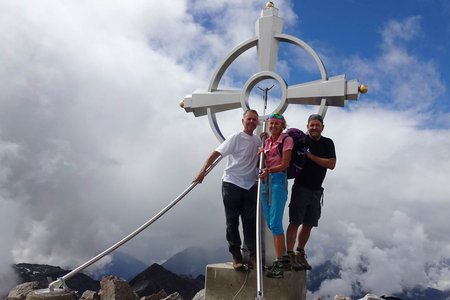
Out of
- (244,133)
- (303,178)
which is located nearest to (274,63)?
(244,133)

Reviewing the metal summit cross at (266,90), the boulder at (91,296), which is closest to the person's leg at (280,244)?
the metal summit cross at (266,90)

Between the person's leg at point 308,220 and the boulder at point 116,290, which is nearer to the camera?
the person's leg at point 308,220

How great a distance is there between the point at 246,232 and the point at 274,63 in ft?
9.90

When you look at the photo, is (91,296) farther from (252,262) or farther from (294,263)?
(294,263)

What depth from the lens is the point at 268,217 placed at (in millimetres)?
5719

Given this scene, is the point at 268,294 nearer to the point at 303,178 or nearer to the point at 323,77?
the point at 303,178

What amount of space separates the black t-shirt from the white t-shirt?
666 mm

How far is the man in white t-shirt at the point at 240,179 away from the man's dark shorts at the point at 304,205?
0.54 m

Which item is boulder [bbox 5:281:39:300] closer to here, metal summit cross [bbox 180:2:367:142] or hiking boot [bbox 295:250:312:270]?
metal summit cross [bbox 180:2:367:142]

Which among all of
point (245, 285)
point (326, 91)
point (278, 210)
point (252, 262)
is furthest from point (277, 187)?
point (326, 91)

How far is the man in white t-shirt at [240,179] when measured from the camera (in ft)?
20.0

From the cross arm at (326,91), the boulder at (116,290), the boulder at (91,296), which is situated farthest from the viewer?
the boulder at (91,296)

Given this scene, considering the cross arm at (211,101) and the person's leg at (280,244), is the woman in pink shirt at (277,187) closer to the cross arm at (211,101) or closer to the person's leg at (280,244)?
the person's leg at (280,244)

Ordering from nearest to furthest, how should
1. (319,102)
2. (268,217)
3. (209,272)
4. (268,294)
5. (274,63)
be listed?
(268,217) < (268,294) < (209,272) < (319,102) < (274,63)
